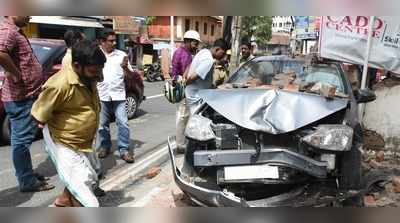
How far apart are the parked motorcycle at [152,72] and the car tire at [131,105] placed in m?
12.0

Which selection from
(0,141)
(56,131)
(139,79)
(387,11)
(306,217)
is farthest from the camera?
(139,79)

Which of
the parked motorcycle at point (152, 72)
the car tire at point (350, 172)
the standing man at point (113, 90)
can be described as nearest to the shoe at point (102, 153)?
the standing man at point (113, 90)

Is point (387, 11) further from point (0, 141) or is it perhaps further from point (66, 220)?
point (0, 141)

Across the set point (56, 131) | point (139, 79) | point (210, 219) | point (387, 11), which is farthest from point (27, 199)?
point (139, 79)

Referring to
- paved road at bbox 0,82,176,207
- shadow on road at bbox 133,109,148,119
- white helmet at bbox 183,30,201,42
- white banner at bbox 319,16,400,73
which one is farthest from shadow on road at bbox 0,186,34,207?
shadow on road at bbox 133,109,148,119

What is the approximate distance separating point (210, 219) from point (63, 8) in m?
1.49

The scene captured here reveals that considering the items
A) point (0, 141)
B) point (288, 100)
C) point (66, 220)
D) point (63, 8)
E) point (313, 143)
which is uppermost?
point (63, 8)

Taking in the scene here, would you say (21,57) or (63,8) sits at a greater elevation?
(63,8)

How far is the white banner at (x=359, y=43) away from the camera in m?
6.34

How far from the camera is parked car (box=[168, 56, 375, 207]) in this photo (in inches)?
138

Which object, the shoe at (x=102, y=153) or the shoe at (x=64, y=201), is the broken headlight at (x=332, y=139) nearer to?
the shoe at (x=64, y=201)

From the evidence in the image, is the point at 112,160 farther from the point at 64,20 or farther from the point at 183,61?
the point at 64,20

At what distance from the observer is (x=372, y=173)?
5.45 metres

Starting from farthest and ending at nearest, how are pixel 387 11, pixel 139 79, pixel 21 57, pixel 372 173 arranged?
pixel 139 79, pixel 372 173, pixel 21 57, pixel 387 11
